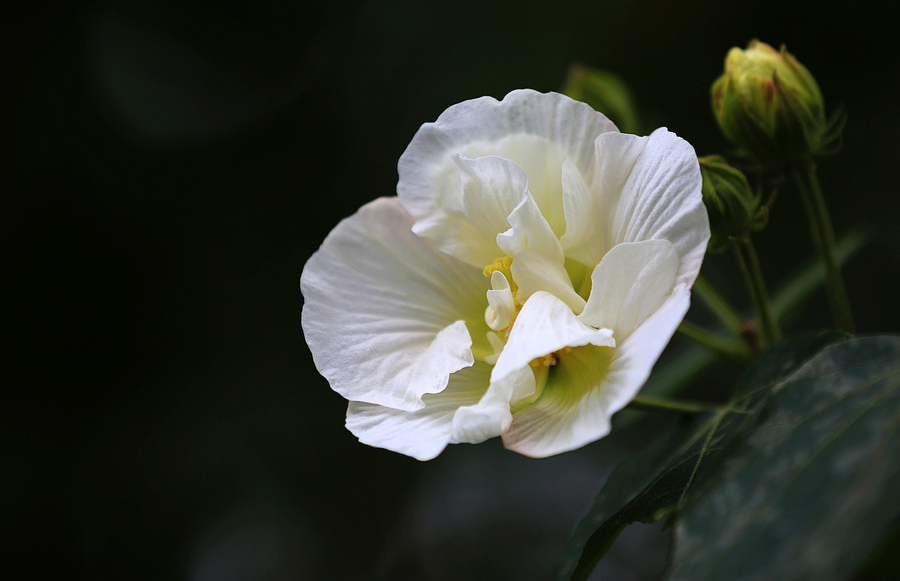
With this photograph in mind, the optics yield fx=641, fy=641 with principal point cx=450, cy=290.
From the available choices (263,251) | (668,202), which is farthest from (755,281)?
(263,251)

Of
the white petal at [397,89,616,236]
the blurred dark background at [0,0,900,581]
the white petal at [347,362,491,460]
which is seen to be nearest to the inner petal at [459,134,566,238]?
the white petal at [397,89,616,236]

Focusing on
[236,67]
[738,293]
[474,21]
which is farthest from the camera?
[236,67]

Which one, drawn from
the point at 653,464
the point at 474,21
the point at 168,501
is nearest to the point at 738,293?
the point at 474,21

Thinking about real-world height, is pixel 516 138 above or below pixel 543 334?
above

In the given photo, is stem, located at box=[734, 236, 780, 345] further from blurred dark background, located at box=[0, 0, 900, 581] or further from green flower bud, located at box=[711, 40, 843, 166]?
blurred dark background, located at box=[0, 0, 900, 581]

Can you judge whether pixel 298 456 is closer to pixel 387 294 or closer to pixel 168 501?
pixel 168 501

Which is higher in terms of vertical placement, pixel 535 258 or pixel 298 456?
pixel 535 258

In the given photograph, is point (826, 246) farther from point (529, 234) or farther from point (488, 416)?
point (488, 416)
